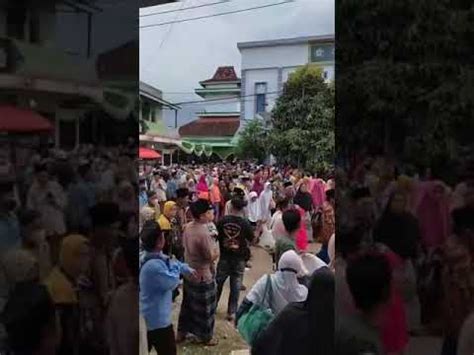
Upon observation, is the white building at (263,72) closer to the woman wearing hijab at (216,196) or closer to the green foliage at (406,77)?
the woman wearing hijab at (216,196)

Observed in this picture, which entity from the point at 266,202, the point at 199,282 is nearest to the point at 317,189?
the point at 266,202

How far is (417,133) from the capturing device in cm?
189

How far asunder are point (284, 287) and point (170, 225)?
7.98ft

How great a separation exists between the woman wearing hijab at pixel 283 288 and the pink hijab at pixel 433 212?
1.11 m

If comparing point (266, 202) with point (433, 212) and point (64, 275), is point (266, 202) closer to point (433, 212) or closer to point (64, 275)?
point (64, 275)

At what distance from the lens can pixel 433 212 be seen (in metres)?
1.90

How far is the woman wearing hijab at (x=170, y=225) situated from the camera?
5.29 meters

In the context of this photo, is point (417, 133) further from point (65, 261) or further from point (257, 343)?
point (65, 261)

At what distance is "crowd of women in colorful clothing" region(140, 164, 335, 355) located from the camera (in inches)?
128

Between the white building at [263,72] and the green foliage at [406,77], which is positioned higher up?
the white building at [263,72]

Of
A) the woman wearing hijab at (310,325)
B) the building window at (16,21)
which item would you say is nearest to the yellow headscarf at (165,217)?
the woman wearing hijab at (310,325)

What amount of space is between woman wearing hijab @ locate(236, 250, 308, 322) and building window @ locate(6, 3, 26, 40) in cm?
147

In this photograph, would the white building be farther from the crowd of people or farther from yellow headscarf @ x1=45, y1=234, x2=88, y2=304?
yellow headscarf @ x1=45, y1=234, x2=88, y2=304

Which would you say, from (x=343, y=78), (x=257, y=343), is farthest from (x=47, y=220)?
(x=343, y=78)
